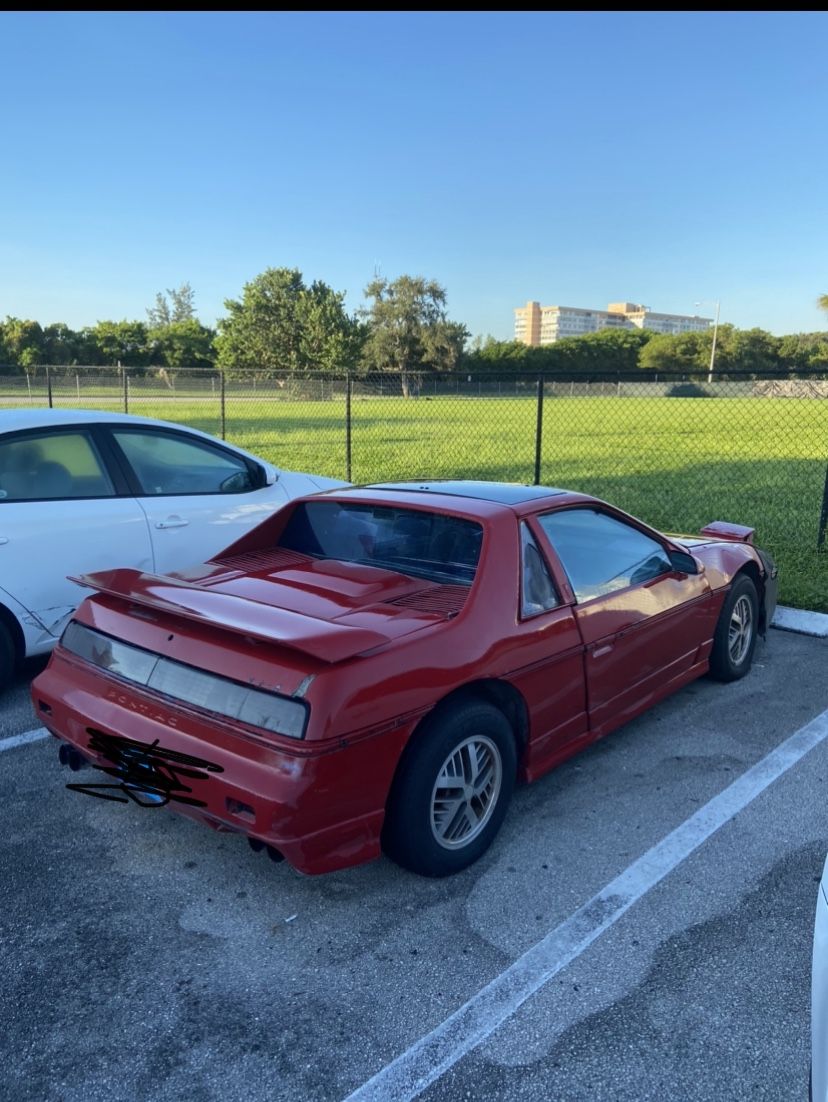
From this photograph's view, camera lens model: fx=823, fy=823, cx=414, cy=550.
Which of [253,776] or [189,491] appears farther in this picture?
[189,491]

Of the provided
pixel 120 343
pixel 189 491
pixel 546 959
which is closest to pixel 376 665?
pixel 546 959

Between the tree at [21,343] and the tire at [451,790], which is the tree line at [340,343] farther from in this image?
the tire at [451,790]

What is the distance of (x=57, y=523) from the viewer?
4.66 metres

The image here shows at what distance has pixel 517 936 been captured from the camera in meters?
2.72

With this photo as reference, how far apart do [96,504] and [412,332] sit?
290 ft

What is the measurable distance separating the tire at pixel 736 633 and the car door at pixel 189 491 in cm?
295

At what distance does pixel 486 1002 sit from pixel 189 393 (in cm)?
2833

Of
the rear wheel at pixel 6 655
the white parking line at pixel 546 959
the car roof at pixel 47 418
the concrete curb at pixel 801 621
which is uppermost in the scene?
the car roof at pixel 47 418

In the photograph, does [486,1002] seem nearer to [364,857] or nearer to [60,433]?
[364,857]

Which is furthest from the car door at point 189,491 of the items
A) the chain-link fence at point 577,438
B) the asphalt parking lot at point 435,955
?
the chain-link fence at point 577,438

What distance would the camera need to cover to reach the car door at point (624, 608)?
12.0 feet

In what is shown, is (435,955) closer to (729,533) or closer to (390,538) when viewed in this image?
(390,538)

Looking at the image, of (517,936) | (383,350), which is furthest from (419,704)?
(383,350)

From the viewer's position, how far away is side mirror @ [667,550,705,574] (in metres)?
4.30
